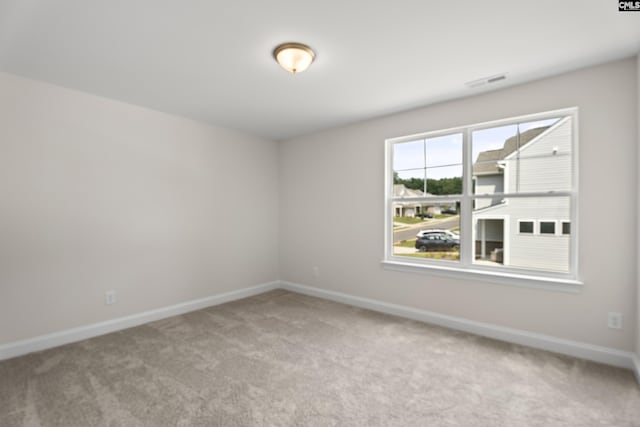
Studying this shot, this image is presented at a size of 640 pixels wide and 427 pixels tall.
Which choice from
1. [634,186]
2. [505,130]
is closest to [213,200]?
[505,130]

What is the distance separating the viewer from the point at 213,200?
13.4ft

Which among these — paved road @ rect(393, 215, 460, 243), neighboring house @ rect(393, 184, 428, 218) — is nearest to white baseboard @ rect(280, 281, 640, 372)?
paved road @ rect(393, 215, 460, 243)

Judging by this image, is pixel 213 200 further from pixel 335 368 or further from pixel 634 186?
pixel 634 186

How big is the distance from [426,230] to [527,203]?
3.45 ft

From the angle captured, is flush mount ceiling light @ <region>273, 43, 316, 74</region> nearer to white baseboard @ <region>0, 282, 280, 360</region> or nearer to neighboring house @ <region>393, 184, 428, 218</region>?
neighboring house @ <region>393, 184, 428, 218</region>

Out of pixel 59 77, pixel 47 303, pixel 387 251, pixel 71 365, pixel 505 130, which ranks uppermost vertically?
pixel 59 77

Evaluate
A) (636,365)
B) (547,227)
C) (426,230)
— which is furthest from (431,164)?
(636,365)

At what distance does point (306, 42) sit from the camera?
2.12 meters

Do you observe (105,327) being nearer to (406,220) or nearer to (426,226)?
(406,220)

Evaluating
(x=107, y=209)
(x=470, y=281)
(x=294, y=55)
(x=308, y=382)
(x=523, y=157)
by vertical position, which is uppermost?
(x=294, y=55)

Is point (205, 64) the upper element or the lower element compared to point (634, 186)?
upper

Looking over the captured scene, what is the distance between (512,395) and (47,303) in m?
3.94

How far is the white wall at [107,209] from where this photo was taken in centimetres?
262

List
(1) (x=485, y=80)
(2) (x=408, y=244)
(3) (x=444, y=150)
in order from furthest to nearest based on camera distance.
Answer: (2) (x=408, y=244) → (3) (x=444, y=150) → (1) (x=485, y=80)
